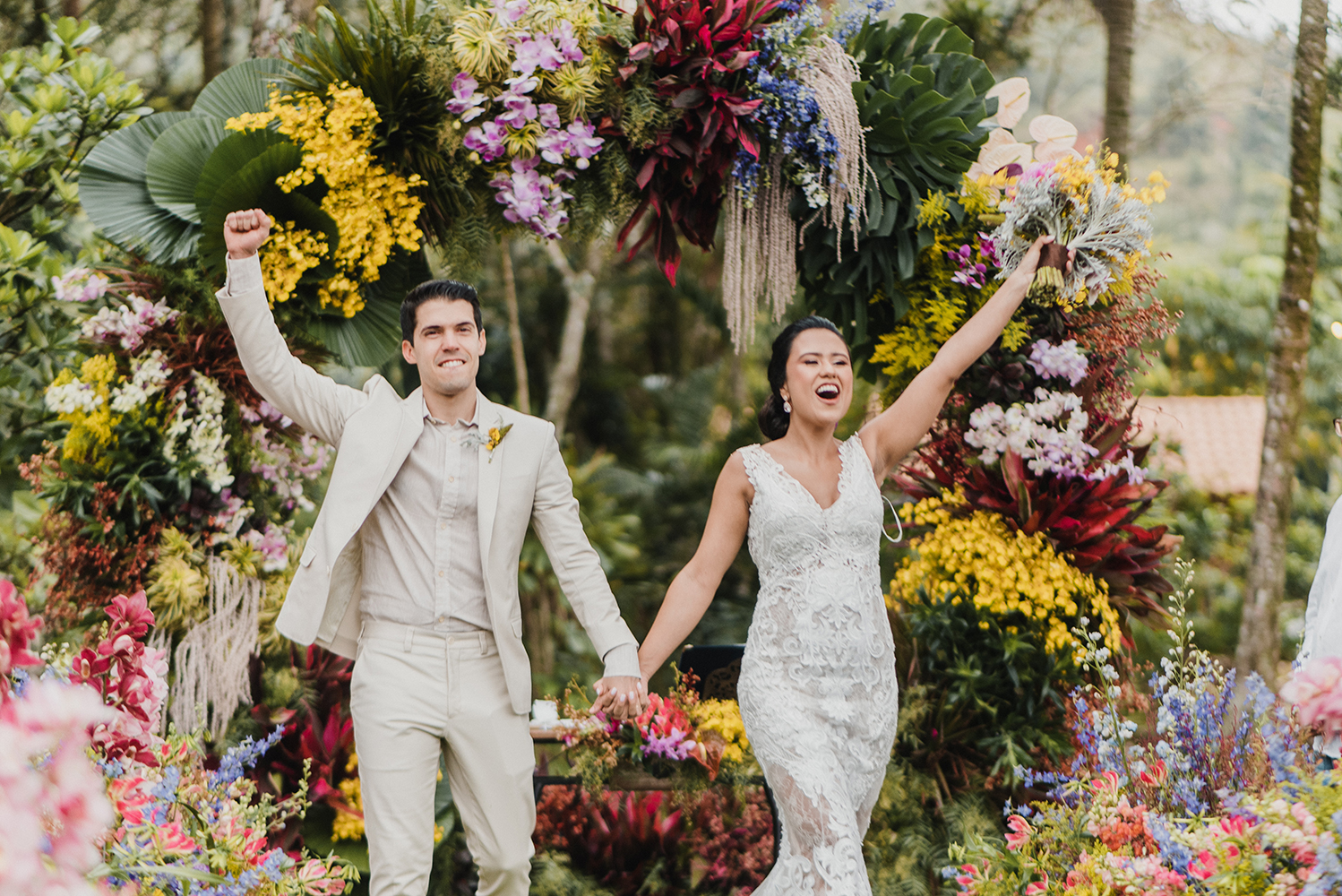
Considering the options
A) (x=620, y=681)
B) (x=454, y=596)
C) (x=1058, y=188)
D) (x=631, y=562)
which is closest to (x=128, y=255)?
(x=454, y=596)

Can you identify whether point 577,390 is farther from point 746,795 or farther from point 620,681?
point 620,681

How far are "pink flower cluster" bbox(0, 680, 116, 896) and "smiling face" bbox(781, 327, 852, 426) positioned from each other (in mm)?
2590

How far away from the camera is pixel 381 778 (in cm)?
327

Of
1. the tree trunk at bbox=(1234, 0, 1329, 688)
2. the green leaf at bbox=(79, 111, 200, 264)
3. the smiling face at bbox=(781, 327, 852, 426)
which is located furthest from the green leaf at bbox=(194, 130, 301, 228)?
the tree trunk at bbox=(1234, 0, 1329, 688)

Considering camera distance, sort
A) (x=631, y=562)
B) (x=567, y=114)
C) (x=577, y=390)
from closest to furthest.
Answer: (x=567, y=114)
(x=631, y=562)
(x=577, y=390)

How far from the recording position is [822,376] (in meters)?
3.60

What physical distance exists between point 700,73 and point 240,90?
6.16 feet

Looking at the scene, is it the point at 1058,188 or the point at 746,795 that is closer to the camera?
the point at 1058,188

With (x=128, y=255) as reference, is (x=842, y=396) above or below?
below

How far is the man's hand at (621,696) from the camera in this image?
11.3 feet

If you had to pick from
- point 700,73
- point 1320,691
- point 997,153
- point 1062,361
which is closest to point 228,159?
point 700,73

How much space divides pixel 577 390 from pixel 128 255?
8021 millimetres

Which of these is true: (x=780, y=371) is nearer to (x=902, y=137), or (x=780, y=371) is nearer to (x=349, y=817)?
(x=902, y=137)

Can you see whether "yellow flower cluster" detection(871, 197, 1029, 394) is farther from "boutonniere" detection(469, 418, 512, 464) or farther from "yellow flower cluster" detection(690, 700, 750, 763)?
"boutonniere" detection(469, 418, 512, 464)
